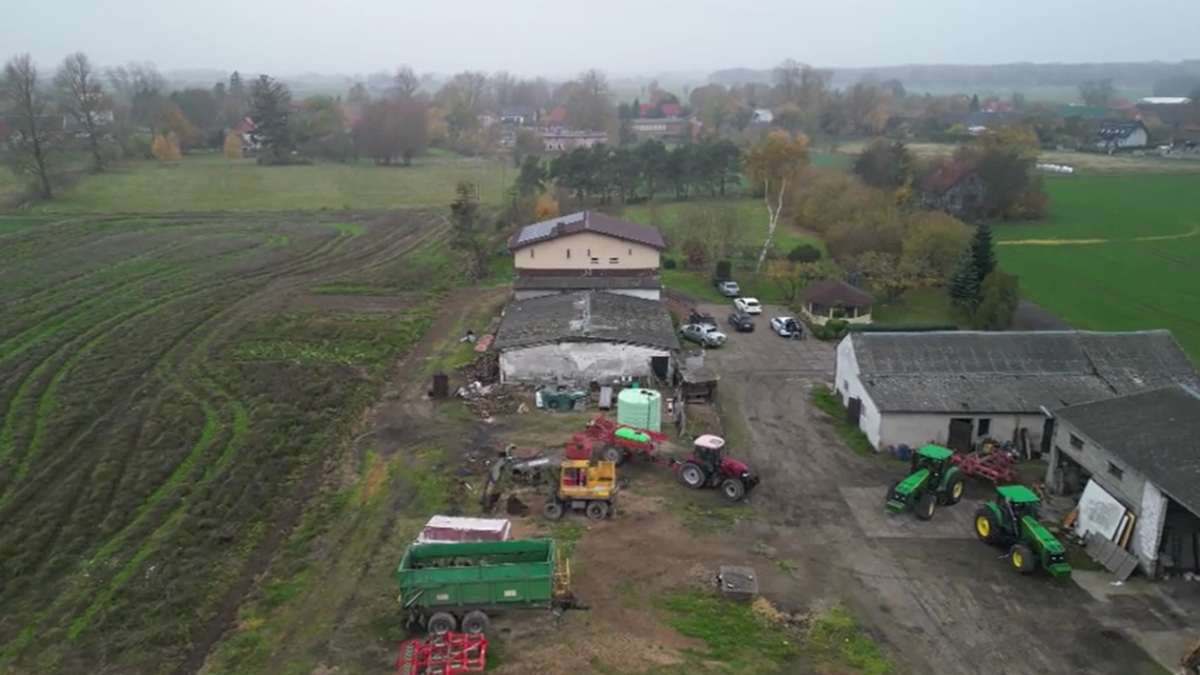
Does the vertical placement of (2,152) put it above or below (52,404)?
above

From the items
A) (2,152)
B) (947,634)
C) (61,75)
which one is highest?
(61,75)

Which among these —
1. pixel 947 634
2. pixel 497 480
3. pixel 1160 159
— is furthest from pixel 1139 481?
pixel 1160 159

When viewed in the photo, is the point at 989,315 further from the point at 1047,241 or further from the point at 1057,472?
the point at 1047,241

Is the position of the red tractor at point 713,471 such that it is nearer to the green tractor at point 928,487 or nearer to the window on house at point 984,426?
the green tractor at point 928,487

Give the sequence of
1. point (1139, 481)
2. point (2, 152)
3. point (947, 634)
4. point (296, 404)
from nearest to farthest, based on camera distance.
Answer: point (947, 634)
point (1139, 481)
point (296, 404)
point (2, 152)

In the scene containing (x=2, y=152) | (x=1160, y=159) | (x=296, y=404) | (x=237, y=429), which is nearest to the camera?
(x=237, y=429)

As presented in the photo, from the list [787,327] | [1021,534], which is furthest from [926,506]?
[787,327]

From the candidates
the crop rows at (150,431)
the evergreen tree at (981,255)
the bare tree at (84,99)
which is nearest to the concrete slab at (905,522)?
the crop rows at (150,431)

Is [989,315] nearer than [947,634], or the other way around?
[947,634]
